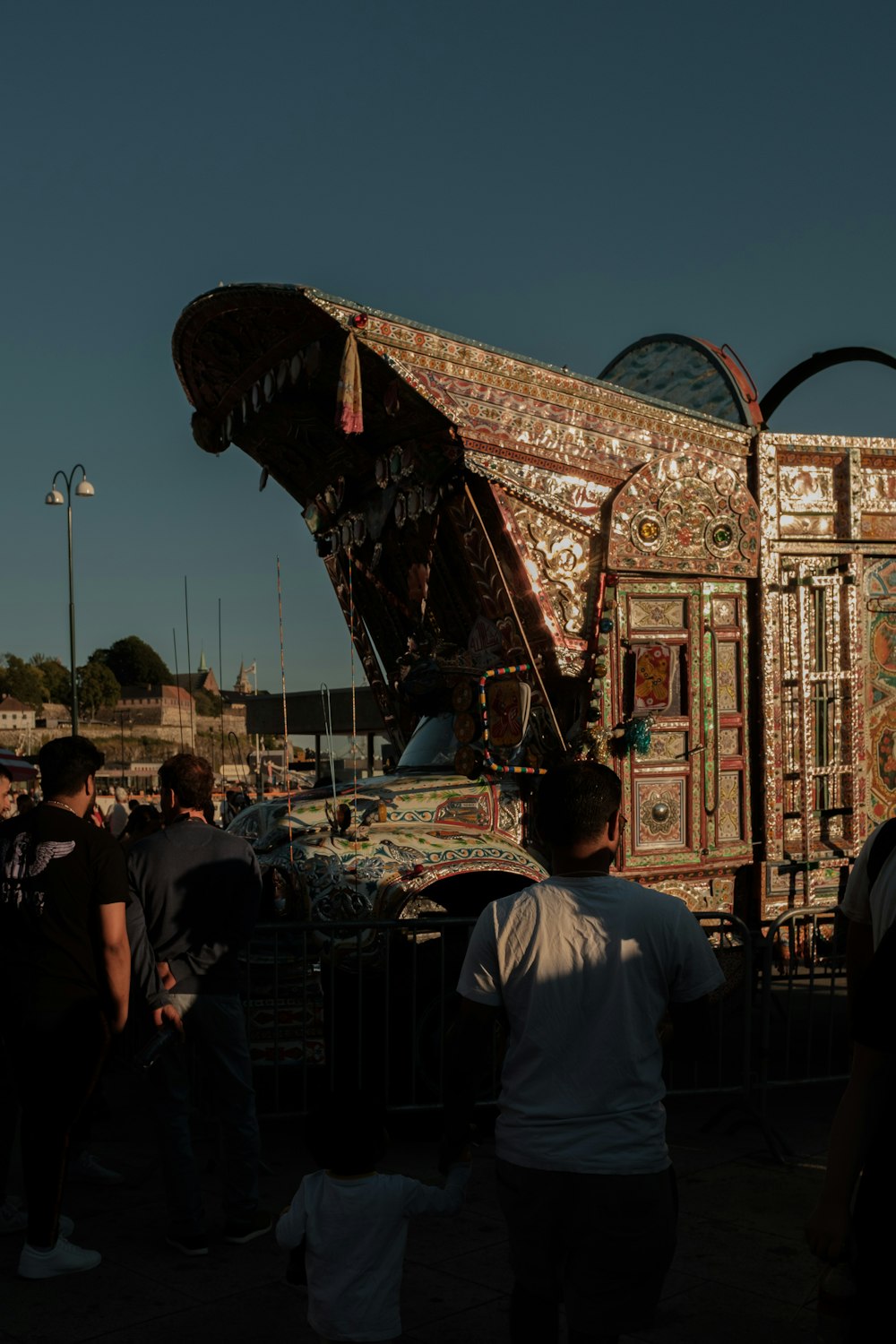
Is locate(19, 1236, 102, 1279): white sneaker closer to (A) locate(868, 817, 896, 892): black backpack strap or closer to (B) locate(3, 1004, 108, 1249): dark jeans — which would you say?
(B) locate(3, 1004, 108, 1249): dark jeans

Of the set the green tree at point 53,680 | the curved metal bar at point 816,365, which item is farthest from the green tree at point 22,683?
the curved metal bar at point 816,365

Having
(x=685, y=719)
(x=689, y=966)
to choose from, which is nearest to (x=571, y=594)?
(x=685, y=719)

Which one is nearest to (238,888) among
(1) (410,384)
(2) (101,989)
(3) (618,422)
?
(2) (101,989)

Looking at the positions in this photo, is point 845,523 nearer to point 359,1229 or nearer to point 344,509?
point 344,509

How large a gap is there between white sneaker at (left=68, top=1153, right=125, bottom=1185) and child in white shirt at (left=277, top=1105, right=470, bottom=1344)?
9.44ft

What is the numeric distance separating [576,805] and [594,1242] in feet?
3.41

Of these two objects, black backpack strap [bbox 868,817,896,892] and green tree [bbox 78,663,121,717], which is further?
green tree [bbox 78,663,121,717]

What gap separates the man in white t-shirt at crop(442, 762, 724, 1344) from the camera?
307 cm

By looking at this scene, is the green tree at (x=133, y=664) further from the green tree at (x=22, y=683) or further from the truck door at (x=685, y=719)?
the truck door at (x=685, y=719)

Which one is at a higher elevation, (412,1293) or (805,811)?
(805,811)

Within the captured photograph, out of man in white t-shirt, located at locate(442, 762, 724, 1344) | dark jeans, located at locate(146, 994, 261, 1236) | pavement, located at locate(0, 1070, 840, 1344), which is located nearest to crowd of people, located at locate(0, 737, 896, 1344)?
man in white t-shirt, located at locate(442, 762, 724, 1344)

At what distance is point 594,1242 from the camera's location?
3062 millimetres

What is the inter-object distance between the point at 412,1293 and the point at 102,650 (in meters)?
145

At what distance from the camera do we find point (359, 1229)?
350 cm
